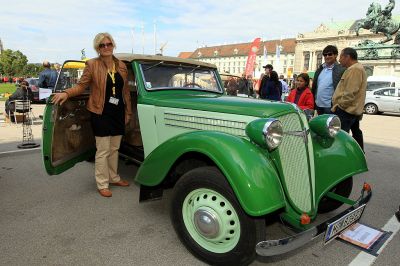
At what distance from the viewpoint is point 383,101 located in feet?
51.2

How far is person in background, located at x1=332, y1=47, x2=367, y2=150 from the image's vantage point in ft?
15.4

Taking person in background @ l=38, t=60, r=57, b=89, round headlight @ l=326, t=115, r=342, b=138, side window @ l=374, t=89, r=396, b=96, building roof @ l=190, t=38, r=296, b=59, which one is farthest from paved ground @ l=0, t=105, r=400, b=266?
building roof @ l=190, t=38, r=296, b=59

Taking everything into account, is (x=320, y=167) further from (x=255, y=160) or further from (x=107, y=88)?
(x=107, y=88)

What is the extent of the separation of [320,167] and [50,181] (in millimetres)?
3509

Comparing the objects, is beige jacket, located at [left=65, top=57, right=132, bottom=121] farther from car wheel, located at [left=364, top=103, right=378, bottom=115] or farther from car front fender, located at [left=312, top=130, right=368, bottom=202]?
car wheel, located at [left=364, top=103, right=378, bottom=115]

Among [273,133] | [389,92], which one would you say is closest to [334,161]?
[273,133]

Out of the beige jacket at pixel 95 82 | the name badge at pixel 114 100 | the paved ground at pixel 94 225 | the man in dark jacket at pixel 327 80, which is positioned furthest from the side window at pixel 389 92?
the beige jacket at pixel 95 82

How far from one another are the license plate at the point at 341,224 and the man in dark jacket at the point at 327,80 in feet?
10.1

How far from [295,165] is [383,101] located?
50.6 ft

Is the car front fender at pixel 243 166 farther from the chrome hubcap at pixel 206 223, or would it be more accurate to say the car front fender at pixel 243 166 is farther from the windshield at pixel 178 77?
the windshield at pixel 178 77

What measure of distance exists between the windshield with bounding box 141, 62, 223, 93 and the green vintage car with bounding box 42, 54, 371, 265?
39 millimetres

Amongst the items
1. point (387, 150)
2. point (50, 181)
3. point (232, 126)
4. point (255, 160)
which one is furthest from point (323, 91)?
point (50, 181)

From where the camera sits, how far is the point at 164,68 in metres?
3.96

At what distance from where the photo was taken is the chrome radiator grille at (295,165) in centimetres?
257
